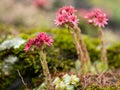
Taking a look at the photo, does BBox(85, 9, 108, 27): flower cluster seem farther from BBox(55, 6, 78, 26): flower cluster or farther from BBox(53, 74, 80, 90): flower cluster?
BBox(53, 74, 80, 90): flower cluster

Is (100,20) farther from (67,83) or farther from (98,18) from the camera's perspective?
(67,83)

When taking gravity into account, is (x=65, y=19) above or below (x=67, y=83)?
above

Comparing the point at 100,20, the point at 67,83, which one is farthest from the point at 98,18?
the point at 67,83

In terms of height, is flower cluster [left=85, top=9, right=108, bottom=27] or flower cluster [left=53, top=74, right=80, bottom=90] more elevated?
flower cluster [left=85, top=9, right=108, bottom=27]

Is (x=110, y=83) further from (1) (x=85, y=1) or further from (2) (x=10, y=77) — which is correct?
(1) (x=85, y=1)

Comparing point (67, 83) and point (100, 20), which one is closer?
point (67, 83)

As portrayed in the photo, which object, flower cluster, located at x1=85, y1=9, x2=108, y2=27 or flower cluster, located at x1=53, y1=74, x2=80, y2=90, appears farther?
flower cluster, located at x1=85, y1=9, x2=108, y2=27

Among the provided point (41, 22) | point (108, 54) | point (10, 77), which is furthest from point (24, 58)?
point (41, 22)

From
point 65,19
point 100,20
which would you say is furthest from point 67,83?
point 100,20

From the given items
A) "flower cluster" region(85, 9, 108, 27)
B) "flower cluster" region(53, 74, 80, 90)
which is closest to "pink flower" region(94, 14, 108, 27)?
"flower cluster" region(85, 9, 108, 27)

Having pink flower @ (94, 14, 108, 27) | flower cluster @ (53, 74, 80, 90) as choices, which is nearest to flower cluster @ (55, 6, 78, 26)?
pink flower @ (94, 14, 108, 27)
